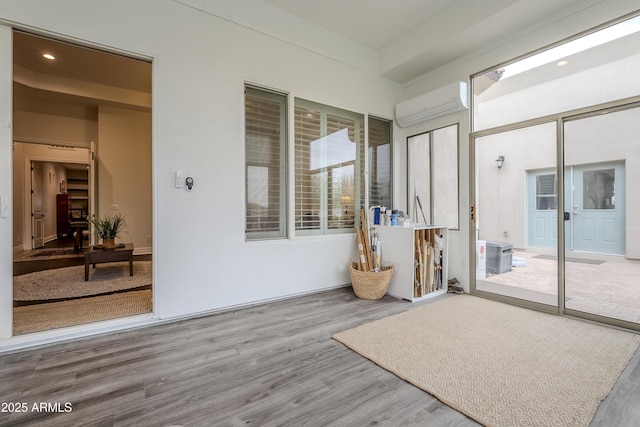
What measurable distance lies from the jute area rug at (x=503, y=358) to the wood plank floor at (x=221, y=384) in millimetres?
92

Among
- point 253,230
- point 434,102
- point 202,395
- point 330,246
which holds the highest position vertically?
point 434,102

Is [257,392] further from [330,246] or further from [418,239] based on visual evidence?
[418,239]

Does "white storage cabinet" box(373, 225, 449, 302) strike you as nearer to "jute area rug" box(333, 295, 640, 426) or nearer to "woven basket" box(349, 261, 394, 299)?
"woven basket" box(349, 261, 394, 299)

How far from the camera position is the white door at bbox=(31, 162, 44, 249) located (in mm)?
7098

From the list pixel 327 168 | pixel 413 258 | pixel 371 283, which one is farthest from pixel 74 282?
pixel 413 258

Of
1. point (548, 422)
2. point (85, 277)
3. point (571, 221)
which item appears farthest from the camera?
point (85, 277)

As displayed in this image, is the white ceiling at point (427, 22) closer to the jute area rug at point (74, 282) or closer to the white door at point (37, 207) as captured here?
the jute area rug at point (74, 282)

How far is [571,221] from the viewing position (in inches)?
113

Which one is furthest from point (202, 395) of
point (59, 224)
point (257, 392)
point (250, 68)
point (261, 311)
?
point (59, 224)

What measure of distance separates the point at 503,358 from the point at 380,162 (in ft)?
9.82

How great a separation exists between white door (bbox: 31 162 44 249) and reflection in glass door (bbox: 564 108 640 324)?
10.5 m

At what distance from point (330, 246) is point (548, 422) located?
2.60 metres

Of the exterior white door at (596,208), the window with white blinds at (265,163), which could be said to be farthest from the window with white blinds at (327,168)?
the exterior white door at (596,208)

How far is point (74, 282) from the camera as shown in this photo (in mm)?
3875
